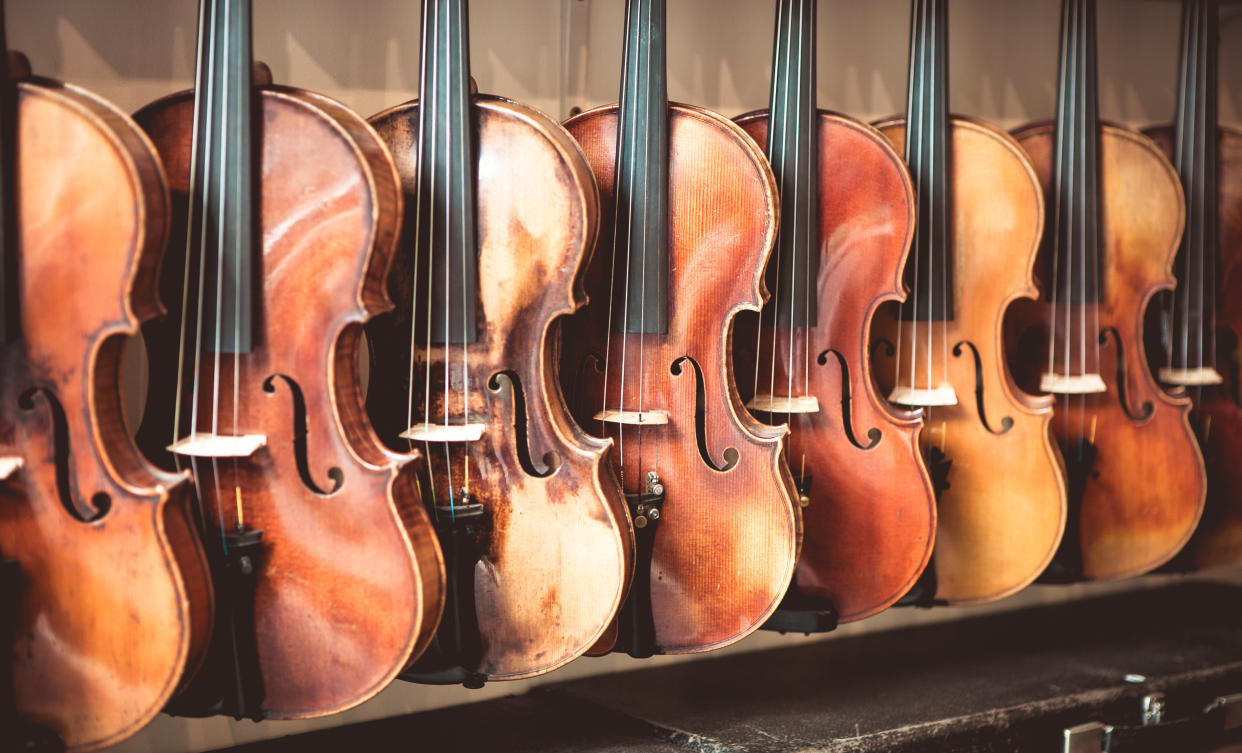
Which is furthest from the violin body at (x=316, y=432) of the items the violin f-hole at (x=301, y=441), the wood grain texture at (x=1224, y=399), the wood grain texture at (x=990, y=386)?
the wood grain texture at (x=1224, y=399)

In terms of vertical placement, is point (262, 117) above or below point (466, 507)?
above

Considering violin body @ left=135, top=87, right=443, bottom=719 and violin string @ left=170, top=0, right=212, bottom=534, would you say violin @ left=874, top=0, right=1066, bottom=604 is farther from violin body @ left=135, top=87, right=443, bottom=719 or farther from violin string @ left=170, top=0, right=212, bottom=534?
violin string @ left=170, top=0, right=212, bottom=534

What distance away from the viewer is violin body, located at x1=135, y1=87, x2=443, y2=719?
1.61 m

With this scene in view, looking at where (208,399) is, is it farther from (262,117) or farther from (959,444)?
(959,444)

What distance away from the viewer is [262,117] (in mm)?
1638

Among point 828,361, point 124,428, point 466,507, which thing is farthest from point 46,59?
point 828,361

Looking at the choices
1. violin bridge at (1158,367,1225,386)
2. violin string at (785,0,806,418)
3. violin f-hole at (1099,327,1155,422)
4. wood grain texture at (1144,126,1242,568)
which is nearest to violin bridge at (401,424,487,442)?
violin string at (785,0,806,418)

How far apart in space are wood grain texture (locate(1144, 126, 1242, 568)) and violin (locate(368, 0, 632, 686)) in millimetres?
1618

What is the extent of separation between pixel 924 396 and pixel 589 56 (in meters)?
0.98

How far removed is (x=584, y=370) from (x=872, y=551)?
65cm

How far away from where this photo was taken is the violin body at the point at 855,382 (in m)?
2.12

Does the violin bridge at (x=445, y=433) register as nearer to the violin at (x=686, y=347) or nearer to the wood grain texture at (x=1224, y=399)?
the violin at (x=686, y=347)

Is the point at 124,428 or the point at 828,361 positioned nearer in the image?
the point at 124,428

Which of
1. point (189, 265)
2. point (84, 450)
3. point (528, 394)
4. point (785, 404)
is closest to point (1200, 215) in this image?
point (785, 404)
